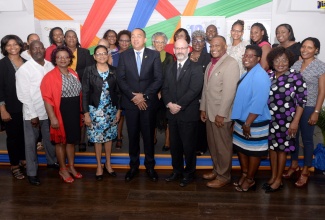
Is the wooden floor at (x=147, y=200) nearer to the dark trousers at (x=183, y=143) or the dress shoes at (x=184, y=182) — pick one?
the dress shoes at (x=184, y=182)

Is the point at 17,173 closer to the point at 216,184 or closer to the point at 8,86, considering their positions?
the point at 8,86

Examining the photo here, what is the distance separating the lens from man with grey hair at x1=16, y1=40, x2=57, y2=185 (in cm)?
359

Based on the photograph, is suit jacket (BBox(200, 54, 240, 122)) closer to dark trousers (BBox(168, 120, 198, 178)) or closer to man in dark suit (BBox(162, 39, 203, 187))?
man in dark suit (BBox(162, 39, 203, 187))

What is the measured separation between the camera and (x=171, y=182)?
3.83 metres

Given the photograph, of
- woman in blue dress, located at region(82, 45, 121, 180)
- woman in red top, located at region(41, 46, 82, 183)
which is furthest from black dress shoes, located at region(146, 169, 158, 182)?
woman in red top, located at region(41, 46, 82, 183)

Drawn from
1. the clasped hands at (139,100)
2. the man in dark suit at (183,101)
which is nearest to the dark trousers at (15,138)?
the clasped hands at (139,100)

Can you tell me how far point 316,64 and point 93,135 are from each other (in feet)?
8.54

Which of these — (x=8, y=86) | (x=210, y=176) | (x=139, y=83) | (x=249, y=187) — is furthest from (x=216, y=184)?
(x=8, y=86)

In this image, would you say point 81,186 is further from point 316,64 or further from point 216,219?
point 316,64

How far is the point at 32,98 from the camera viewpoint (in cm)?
365

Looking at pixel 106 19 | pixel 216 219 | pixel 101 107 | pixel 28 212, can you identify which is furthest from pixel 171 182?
pixel 106 19

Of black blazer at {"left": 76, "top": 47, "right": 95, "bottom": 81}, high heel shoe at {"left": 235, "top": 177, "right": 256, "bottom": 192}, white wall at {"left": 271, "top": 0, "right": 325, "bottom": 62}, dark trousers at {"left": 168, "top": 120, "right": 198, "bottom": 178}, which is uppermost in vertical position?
white wall at {"left": 271, "top": 0, "right": 325, "bottom": 62}

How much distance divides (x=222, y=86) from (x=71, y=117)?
1.71m

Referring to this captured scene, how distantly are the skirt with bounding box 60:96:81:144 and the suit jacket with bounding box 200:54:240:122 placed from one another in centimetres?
149
